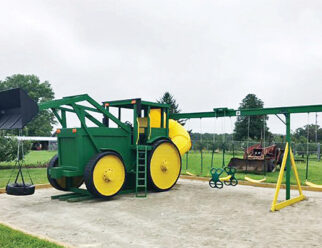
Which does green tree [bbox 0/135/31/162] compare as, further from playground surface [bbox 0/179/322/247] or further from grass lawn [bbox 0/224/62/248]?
grass lawn [bbox 0/224/62/248]

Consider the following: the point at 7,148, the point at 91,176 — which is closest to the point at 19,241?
the point at 91,176

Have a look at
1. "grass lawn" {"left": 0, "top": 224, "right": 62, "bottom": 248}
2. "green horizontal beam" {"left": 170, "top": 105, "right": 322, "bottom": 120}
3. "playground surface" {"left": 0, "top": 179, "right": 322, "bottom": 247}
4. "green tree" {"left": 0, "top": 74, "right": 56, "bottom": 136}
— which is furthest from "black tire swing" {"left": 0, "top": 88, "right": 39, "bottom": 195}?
"green tree" {"left": 0, "top": 74, "right": 56, "bottom": 136}

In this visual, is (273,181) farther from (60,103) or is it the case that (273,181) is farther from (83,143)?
(60,103)

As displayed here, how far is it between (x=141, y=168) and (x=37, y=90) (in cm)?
6186

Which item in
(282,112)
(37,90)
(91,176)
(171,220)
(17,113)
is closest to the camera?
(171,220)

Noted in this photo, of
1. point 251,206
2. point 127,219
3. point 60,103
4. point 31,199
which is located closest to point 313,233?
point 251,206

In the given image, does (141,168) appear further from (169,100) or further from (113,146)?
(169,100)

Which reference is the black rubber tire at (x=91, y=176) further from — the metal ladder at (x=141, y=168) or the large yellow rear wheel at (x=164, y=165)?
the large yellow rear wheel at (x=164, y=165)

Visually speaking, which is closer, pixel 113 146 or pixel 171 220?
pixel 171 220

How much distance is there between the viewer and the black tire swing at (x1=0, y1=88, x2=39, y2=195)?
23.9 ft

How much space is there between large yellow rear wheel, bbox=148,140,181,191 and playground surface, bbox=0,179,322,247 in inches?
21.6

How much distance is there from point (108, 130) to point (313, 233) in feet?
19.5

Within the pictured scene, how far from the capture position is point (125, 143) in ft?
34.0

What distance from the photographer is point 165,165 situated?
1095 centimetres
